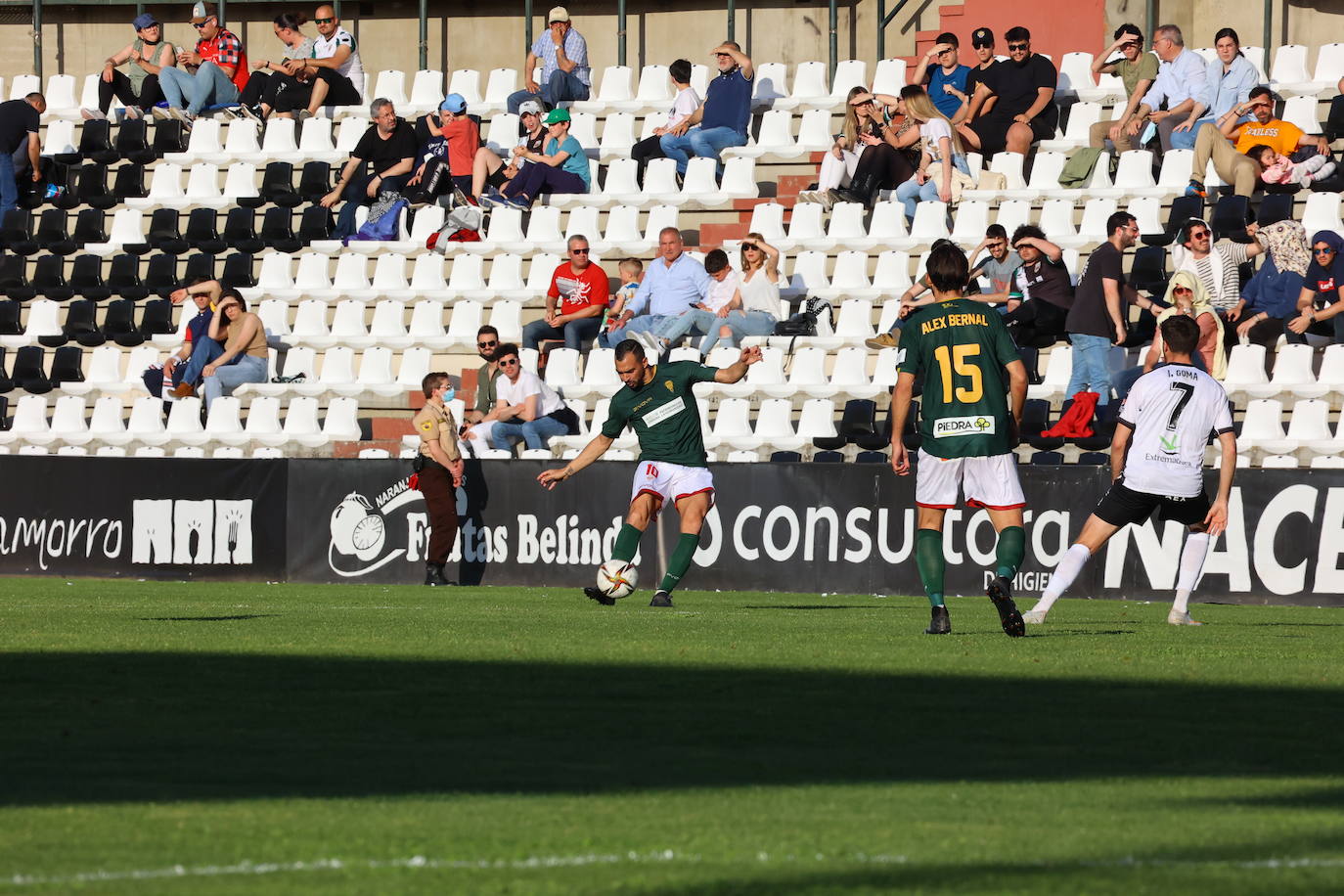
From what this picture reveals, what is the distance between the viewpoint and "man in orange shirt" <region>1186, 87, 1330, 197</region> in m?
22.3

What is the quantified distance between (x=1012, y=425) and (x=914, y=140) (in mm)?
12011

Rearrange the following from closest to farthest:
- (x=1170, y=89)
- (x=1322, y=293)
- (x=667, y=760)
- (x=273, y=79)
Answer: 1. (x=667, y=760)
2. (x=1322, y=293)
3. (x=1170, y=89)
4. (x=273, y=79)

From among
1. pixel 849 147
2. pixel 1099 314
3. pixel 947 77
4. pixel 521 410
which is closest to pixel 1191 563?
pixel 1099 314

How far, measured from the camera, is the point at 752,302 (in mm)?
23094

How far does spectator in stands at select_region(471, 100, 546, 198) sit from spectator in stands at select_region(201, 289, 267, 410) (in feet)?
11.1

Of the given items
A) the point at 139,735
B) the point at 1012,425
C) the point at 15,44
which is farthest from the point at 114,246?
the point at 139,735

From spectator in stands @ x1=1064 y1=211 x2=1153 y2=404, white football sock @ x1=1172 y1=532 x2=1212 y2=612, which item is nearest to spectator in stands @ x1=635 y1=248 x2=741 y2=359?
spectator in stands @ x1=1064 y1=211 x2=1153 y2=404

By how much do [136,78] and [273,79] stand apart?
2.22 meters

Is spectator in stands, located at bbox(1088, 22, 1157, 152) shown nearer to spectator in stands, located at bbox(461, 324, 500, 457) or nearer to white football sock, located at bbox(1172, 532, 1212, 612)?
spectator in stands, located at bbox(461, 324, 500, 457)

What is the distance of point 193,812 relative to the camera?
20.0 feet

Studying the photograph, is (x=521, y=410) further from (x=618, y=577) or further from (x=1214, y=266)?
(x=1214, y=266)

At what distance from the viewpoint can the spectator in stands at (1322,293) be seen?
20.4 metres

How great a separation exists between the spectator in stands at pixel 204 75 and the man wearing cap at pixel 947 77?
10.1m

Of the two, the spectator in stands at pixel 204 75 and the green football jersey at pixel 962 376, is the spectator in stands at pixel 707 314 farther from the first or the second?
the green football jersey at pixel 962 376
